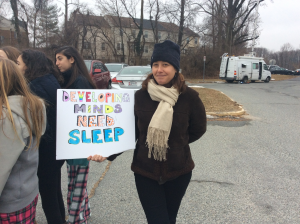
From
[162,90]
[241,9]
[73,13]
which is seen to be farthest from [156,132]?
[241,9]

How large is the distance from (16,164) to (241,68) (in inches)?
894

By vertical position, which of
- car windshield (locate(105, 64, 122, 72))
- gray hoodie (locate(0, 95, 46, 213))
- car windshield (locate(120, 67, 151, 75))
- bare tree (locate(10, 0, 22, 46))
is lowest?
gray hoodie (locate(0, 95, 46, 213))

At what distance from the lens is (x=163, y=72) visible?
1800 mm

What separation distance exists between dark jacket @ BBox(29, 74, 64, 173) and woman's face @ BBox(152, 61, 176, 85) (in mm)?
899

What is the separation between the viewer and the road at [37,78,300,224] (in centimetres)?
270

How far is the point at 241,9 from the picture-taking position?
107 ft

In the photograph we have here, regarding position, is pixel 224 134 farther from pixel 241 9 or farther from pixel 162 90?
pixel 241 9

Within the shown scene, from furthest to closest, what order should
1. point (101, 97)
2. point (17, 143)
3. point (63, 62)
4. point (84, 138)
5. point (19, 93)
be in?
point (63, 62), point (101, 97), point (84, 138), point (19, 93), point (17, 143)

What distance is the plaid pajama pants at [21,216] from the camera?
4.81ft

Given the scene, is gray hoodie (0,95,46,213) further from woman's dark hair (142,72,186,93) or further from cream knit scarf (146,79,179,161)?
woman's dark hair (142,72,186,93)

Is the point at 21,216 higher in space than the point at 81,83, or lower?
lower

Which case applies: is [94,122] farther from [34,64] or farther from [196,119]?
[196,119]

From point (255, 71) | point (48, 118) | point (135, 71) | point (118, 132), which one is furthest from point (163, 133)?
point (255, 71)

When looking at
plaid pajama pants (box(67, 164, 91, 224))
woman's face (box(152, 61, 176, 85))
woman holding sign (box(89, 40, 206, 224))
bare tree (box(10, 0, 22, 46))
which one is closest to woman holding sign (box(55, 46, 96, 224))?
plaid pajama pants (box(67, 164, 91, 224))
